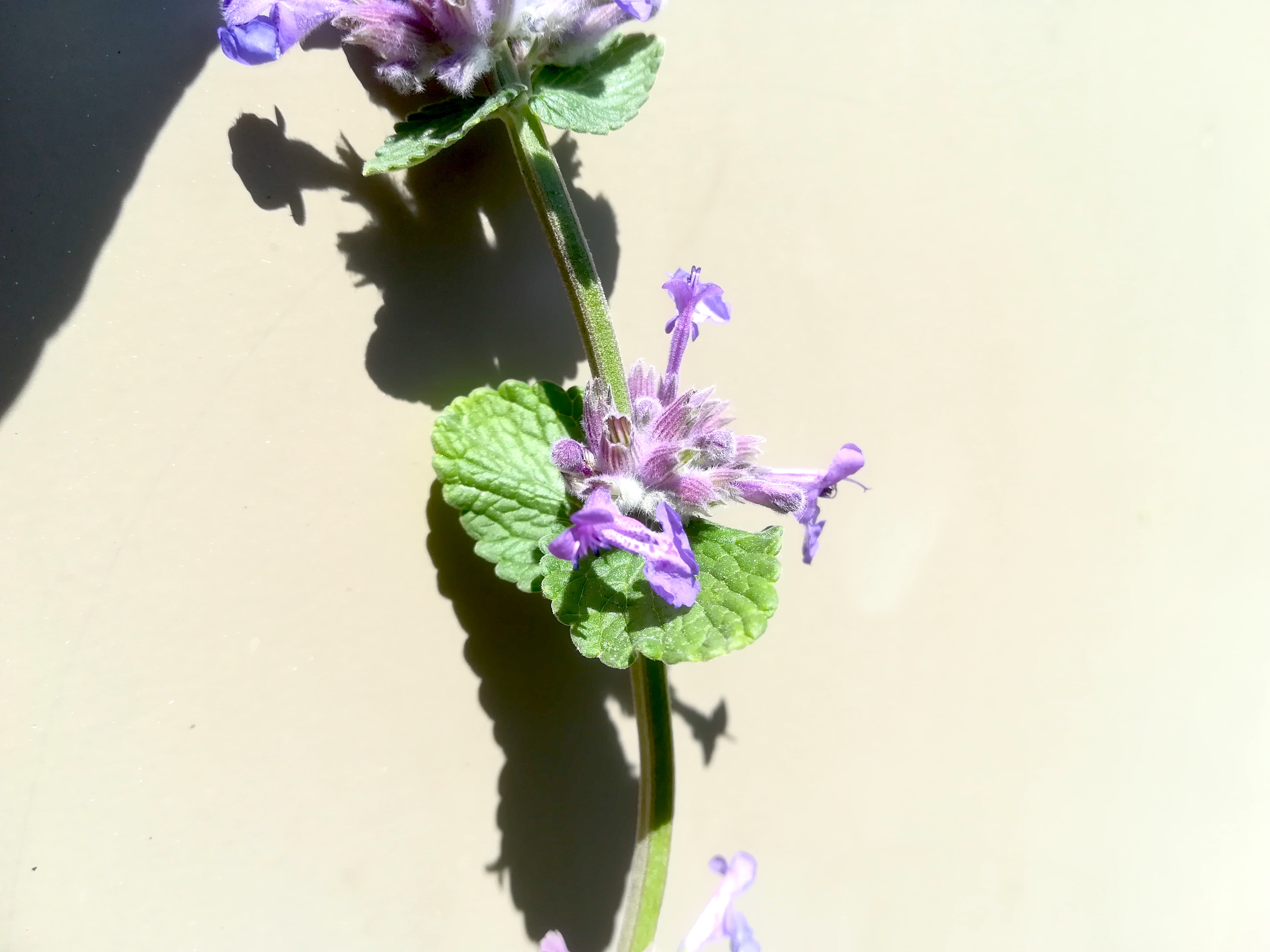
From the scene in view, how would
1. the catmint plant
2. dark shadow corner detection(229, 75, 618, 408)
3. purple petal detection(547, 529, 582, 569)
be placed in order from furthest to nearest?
dark shadow corner detection(229, 75, 618, 408)
the catmint plant
purple petal detection(547, 529, 582, 569)

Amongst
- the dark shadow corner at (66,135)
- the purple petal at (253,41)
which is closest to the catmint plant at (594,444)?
the purple petal at (253,41)

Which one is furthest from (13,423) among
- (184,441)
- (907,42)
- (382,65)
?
(907,42)

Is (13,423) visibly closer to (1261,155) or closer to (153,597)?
(153,597)

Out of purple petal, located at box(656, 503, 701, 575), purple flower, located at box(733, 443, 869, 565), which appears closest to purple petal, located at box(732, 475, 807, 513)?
purple flower, located at box(733, 443, 869, 565)

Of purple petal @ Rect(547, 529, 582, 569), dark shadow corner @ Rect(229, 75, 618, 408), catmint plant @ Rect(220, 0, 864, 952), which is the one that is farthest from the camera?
dark shadow corner @ Rect(229, 75, 618, 408)

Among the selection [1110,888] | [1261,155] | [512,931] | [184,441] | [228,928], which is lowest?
[1110,888]

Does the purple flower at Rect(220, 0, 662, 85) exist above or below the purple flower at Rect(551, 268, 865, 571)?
above

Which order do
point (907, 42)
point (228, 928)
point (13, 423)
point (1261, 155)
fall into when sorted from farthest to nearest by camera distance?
point (1261, 155) < point (907, 42) < point (228, 928) < point (13, 423)

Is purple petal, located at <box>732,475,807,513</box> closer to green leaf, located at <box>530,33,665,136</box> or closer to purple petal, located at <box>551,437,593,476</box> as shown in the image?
purple petal, located at <box>551,437,593,476</box>
